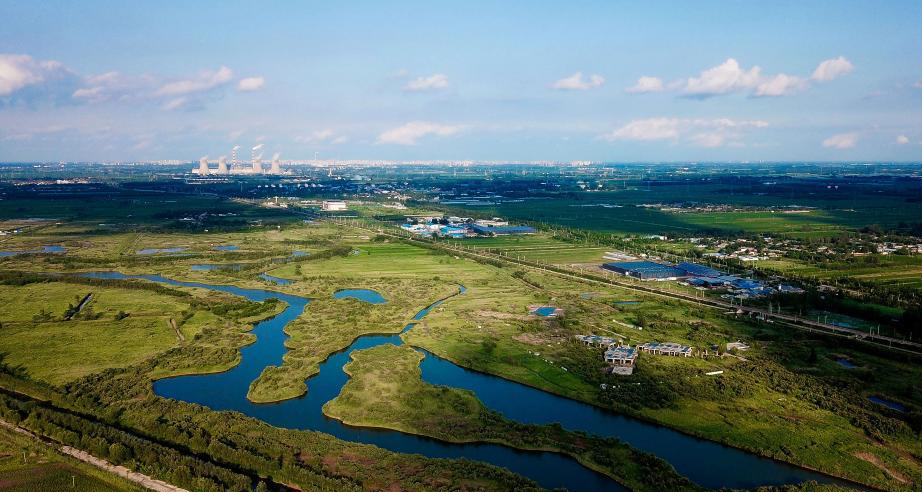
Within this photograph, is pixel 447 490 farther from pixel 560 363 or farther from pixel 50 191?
pixel 50 191

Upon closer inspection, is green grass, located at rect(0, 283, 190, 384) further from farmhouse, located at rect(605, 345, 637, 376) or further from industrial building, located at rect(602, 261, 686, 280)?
industrial building, located at rect(602, 261, 686, 280)

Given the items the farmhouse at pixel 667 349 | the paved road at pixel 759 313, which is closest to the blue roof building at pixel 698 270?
the paved road at pixel 759 313

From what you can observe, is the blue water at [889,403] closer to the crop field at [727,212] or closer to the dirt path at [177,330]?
the dirt path at [177,330]

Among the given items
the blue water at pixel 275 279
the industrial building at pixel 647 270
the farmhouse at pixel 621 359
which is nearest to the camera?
the farmhouse at pixel 621 359

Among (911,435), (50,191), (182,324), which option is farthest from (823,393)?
(50,191)

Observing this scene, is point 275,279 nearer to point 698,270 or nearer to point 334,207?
point 698,270

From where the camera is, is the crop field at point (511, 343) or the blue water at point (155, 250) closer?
the crop field at point (511, 343)

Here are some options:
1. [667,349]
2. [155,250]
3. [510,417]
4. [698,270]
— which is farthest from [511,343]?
[155,250]
